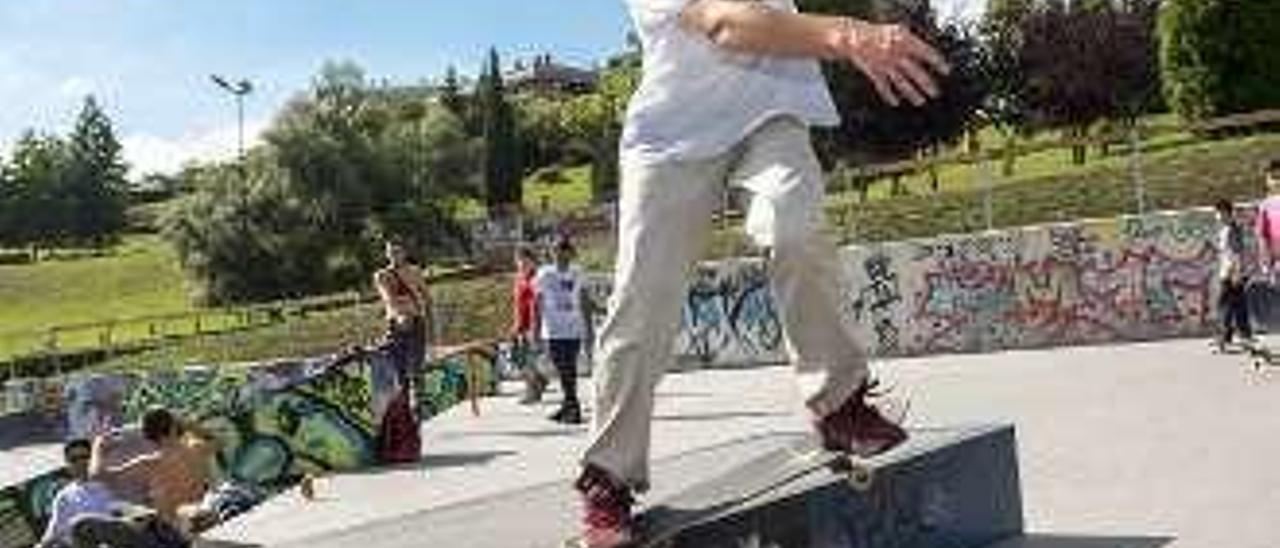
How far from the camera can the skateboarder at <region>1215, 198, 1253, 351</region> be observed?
2034cm

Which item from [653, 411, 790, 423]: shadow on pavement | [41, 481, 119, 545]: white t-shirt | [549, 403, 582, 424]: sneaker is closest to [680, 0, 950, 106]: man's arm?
[41, 481, 119, 545]: white t-shirt

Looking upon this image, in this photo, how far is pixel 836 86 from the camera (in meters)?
49.8

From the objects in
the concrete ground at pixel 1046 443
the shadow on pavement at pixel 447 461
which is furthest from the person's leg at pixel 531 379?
the shadow on pavement at pixel 447 461

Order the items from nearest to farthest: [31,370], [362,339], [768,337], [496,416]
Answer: [496,416] < [768,337] < [362,339] < [31,370]

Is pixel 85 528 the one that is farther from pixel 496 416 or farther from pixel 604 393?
pixel 496 416

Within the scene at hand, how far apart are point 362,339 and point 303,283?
33994 mm

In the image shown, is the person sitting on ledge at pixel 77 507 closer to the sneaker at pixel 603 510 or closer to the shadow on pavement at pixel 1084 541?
the sneaker at pixel 603 510

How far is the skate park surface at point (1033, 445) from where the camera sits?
9.66 metres

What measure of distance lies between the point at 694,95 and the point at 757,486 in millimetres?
1447

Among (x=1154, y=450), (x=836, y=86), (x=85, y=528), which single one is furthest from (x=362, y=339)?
(x=85, y=528)

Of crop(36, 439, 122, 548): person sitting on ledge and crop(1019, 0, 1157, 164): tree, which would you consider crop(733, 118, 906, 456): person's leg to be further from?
crop(1019, 0, 1157, 164): tree

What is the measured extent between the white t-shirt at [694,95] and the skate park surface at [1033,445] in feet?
4.29

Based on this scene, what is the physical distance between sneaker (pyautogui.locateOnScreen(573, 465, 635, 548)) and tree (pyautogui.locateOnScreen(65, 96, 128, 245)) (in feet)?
435

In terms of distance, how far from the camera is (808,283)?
668cm
